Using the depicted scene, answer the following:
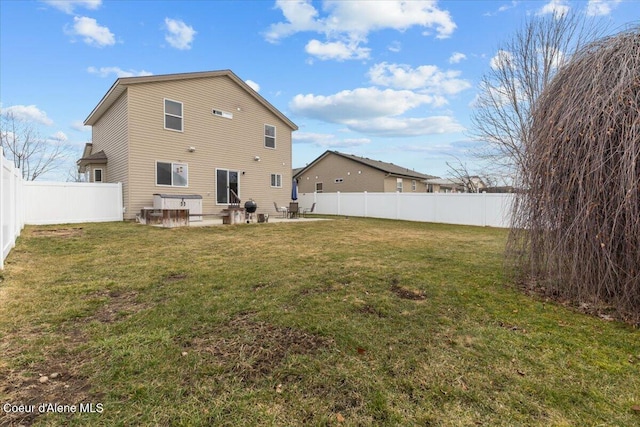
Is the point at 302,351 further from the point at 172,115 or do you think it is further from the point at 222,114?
the point at 222,114

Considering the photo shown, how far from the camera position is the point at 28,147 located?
22.3m

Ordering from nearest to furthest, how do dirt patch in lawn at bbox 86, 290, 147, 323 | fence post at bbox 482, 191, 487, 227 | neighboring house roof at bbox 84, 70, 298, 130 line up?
dirt patch in lawn at bbox 86, 290, 147, 323, neighboring house roof at bbox 84, 70, 298, 130, fence post at bbox 482, 191, 487, 227

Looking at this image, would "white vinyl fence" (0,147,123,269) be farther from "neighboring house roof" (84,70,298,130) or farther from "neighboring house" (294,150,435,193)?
"neighboring house" (294,150,435,193)

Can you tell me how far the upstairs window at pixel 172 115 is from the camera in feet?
43.1

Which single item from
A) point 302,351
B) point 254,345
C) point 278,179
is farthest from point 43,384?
point 278,179

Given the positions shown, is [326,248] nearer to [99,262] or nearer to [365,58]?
[99,262]

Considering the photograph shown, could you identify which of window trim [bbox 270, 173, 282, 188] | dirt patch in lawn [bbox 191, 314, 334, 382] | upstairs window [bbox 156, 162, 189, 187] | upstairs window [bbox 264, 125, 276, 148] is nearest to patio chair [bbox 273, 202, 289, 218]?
window trim [bbox 270, 173, 282, 188]

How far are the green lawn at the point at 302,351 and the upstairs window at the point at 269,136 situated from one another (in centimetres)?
1278

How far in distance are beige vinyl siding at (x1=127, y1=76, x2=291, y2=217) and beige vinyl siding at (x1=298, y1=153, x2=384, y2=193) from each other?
30.1 feet

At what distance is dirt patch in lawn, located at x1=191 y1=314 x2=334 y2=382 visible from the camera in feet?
7.60

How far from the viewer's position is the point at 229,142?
15.2 meters

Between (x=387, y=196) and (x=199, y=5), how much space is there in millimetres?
13262

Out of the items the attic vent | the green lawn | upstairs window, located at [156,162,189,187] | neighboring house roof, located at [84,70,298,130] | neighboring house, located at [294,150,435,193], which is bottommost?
the green lawn

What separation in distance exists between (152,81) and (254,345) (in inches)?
529
